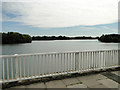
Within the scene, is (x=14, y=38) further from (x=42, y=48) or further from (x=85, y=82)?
(x=85, y=82)

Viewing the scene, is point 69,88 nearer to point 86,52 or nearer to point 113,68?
point 86,52

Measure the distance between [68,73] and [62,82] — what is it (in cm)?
39

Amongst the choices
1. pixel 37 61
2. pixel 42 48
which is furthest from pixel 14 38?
pixel 37 61

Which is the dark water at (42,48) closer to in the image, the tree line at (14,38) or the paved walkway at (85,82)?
the tree line at (14,38)

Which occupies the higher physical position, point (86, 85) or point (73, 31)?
point (73, 31)

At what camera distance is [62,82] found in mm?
2441

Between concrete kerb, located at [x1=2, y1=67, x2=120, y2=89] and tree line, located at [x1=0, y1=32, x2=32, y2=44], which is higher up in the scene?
tree line, located at [x1=0, y1=32, x2=32, y2=44]

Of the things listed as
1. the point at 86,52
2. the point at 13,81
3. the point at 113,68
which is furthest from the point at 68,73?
the point at 113,68

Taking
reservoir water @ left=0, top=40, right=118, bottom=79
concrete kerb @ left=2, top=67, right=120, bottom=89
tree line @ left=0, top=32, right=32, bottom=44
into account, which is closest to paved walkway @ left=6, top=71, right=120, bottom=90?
concrete kerb @ left=2, top=67, right=120, bottom=89

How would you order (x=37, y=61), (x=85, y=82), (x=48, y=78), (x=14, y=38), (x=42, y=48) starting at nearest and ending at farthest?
1. (x=85, y=82)
2. (x=48, y=78)
3. (x=37, y=61)
4. (x=42, y=48)
5. (x=14, y=38)

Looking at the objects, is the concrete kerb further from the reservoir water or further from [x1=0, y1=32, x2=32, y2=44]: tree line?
[x1=0, y1=32, x2=32, y2=44]: tree line

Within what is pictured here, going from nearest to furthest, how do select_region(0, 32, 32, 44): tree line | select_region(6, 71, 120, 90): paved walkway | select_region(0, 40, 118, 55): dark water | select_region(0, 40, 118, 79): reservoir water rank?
1. select_region(6, 71, 120, 90): paved walkway
2. select_region(0, 40, 118, 79): reservoir water
3. select_region(0, 40, 118, 55): dark water
4. select_region(0, 32, 32, 44): tree line

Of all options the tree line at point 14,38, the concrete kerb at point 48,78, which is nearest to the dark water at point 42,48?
the tree line at point 14,38

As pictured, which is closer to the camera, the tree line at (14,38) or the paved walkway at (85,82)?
the paved walkway at (85,82)
